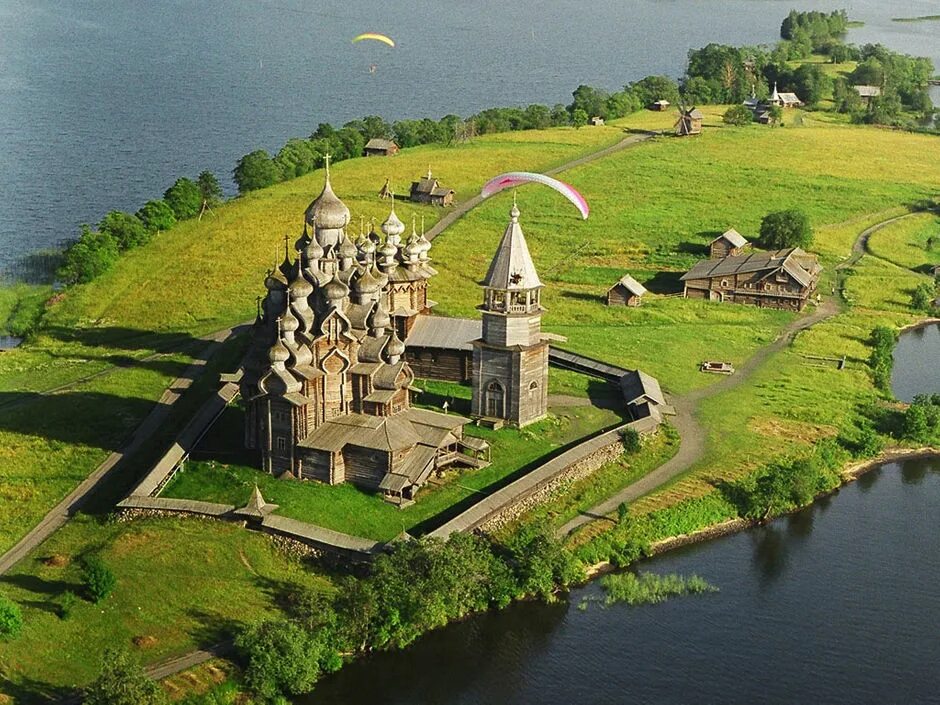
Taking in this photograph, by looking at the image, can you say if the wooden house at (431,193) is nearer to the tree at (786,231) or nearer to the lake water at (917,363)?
the tree at (786,231)

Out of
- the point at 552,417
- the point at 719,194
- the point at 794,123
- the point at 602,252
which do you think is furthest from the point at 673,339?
the point at 794,123

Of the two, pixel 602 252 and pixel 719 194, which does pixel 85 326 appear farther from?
pixel 719 194

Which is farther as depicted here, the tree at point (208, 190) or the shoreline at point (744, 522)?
the tree at point (208, 190)

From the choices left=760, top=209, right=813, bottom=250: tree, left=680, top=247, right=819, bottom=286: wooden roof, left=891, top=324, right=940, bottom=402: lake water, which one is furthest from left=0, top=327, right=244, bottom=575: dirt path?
left=760, top=209, right=813, bottom=250: tree

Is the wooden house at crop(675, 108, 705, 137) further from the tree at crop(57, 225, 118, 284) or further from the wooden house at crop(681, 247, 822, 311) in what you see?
the tree at crop(57, 225, 118, 284)

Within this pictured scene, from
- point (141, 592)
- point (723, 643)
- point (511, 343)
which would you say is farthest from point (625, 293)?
point (141, 592)

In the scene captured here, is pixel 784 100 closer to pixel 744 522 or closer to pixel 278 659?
pixel 744 522

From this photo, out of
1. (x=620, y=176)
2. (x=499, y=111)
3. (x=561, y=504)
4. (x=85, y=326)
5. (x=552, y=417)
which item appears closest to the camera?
(x=561, y=504)

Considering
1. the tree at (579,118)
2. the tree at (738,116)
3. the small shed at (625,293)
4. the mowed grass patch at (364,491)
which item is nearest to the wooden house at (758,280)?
the small shed at (625,293)
